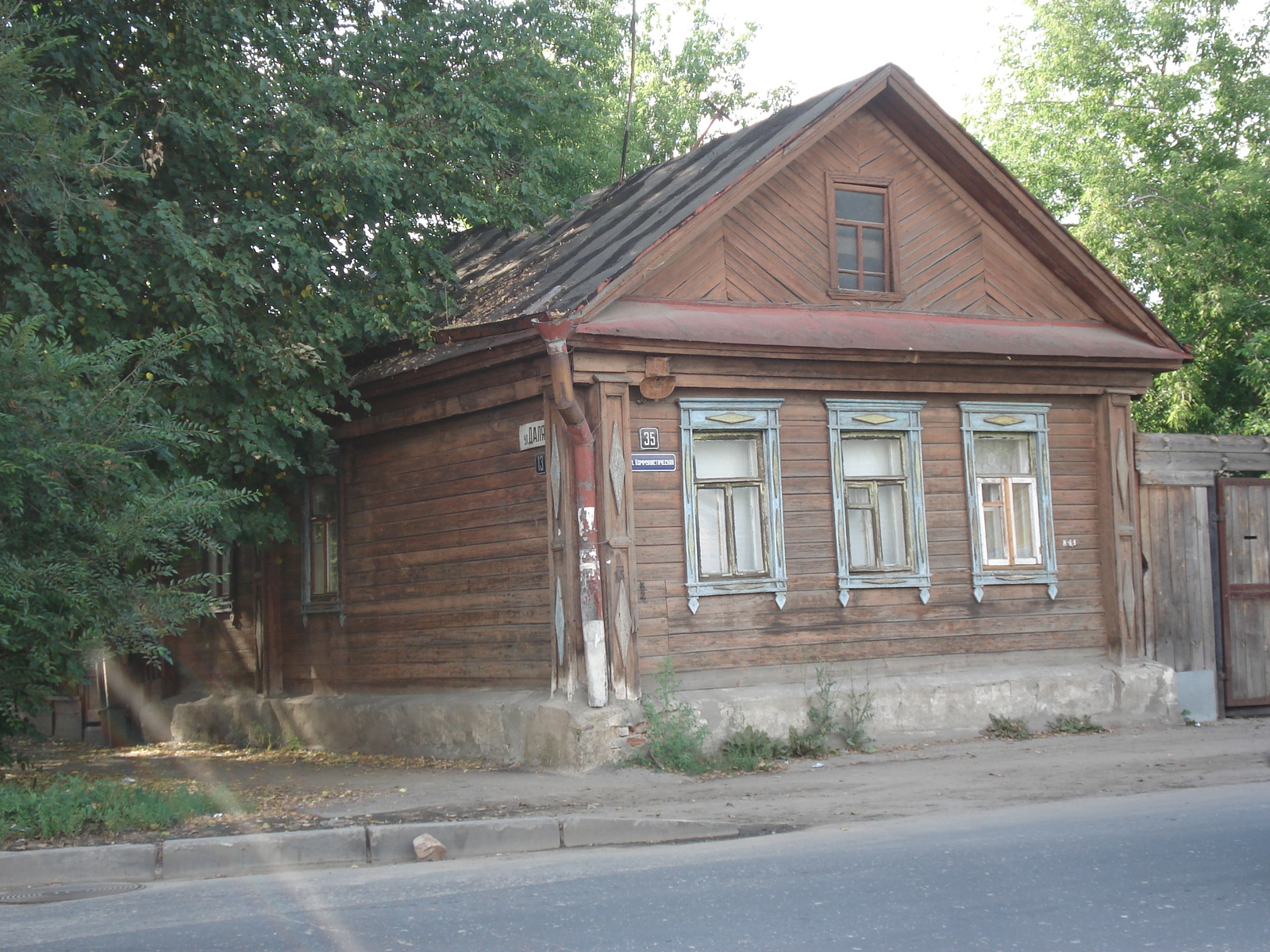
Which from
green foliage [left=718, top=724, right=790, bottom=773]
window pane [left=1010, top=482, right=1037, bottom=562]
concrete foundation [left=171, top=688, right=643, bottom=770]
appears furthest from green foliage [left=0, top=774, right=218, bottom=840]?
window pane [left=1010, top=482, right=1037, bottom=562]

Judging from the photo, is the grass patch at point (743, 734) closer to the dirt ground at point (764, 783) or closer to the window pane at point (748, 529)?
the dirt ground at point (764, 783)

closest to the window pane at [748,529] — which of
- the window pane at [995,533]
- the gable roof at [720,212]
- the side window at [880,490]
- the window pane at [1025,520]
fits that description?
the side window at [880,490]

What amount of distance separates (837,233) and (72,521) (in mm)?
7659

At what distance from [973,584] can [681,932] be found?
26.0 ft

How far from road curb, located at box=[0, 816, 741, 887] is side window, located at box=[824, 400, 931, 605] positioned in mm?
4597

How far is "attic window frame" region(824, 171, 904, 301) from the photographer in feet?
41.0

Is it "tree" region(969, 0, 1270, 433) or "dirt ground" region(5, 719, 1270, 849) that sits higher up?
"tree" region(969, 0, 1270, 433)

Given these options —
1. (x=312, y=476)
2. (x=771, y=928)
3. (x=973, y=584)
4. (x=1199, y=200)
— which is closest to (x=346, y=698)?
(x=312, y=476)

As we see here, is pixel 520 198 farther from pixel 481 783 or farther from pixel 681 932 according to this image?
pixel 681 932

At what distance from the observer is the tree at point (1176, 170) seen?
19297mm

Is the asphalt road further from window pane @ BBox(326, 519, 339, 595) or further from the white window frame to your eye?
window pane @ BBox(326, 519, 339, 595)

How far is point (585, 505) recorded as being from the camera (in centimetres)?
1053

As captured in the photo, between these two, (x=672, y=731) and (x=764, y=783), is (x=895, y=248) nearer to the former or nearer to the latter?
(x=672, y=731)

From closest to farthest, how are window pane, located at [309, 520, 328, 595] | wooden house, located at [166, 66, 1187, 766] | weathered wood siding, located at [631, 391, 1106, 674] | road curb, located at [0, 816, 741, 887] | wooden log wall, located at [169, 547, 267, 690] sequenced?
road curb, located at [0, 816, 741, 887] < wooden house, located at [166, 66, 1187, 766] < weathered wood siding, located at [631, 391, 1106, 674] < window pane, located at [309, 520, 328, 595] < wooden log wall, located at [169, 547, 267, 690]
